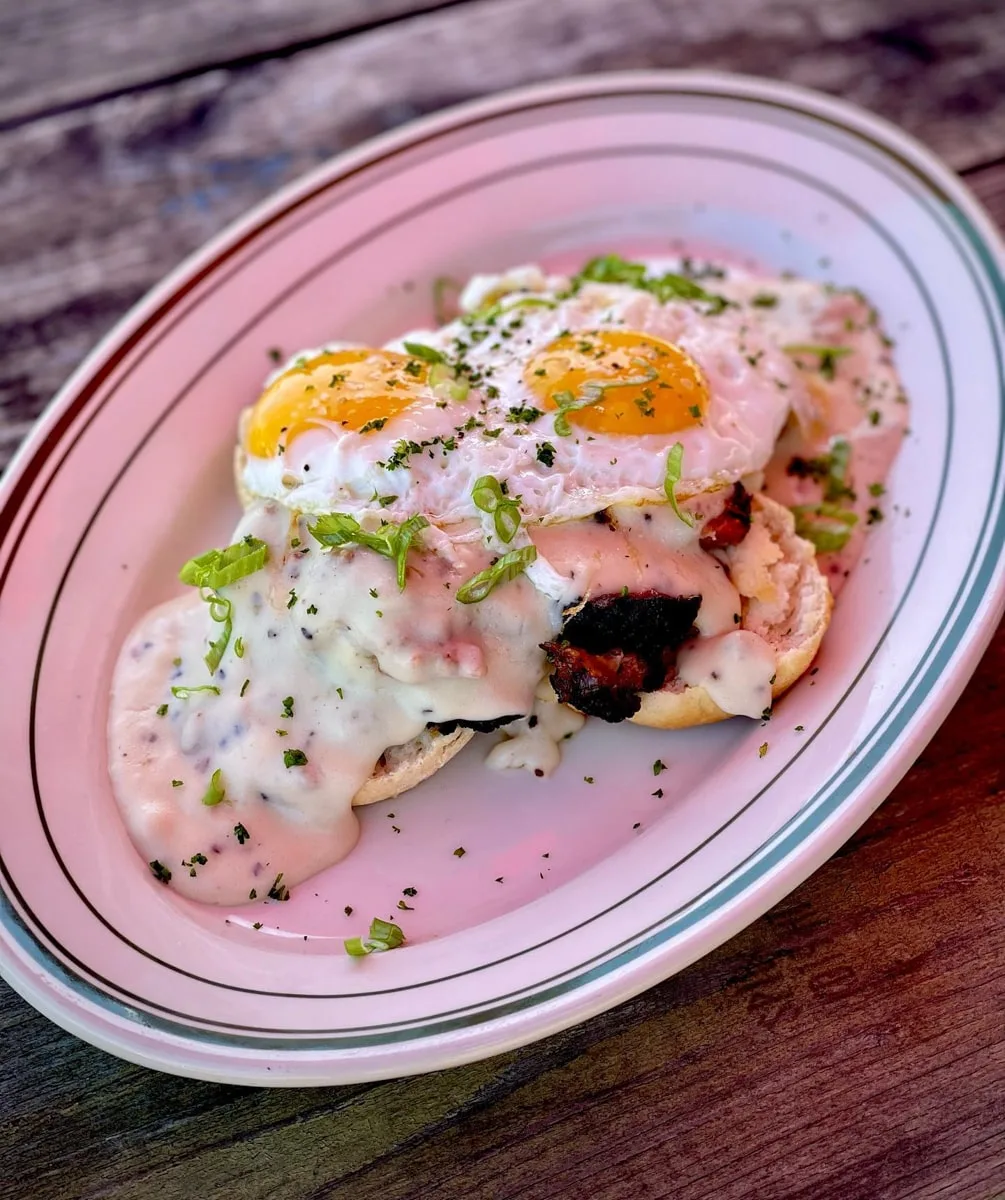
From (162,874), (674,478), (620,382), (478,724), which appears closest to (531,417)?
(620,382)

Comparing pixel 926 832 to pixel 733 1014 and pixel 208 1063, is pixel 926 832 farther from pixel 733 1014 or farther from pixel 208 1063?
pixel 208 1063

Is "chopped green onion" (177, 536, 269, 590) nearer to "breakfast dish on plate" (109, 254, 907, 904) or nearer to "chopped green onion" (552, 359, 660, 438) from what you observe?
"breakfast dish on plate" (109, 254, 907, 904)

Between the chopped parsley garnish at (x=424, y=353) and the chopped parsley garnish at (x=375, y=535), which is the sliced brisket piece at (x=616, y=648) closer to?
the chopped parsley garnish at (x=375, y=535)

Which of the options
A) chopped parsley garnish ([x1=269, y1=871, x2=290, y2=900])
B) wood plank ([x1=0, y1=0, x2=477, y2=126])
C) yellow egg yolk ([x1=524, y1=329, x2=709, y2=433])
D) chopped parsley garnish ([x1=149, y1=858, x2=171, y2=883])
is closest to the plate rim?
chopped parsley garnish ([x1=149, y1=858, x2=171, y2=883])

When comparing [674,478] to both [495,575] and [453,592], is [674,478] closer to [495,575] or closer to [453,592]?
[495,575]

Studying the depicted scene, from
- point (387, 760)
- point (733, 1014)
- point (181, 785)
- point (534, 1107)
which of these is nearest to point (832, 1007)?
point (733, 1014)
